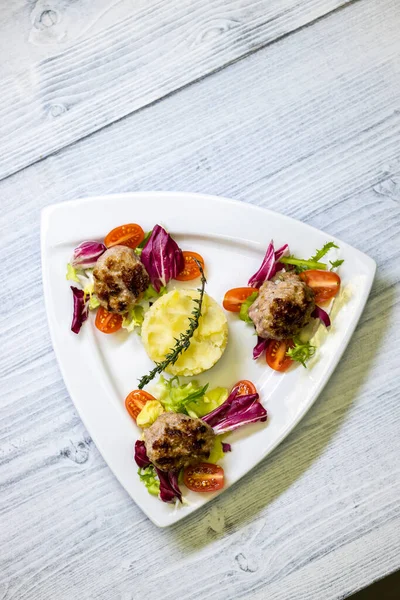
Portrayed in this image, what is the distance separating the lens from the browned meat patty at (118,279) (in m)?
3.43

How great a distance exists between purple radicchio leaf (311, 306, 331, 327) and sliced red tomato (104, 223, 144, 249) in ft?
3.49

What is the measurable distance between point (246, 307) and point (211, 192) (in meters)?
0.74

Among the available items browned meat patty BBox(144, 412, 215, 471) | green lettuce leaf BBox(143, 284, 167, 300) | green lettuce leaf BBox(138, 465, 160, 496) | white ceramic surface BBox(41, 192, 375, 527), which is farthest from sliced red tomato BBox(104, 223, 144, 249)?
green lettuce leaf BBox(138, 465, 160, 496)

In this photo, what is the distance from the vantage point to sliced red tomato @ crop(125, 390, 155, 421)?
141 inches

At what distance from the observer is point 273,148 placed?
12.3ft

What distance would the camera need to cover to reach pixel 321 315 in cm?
346

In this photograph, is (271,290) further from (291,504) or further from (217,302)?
(291,504)

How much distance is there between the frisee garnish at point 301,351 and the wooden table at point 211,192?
29cm

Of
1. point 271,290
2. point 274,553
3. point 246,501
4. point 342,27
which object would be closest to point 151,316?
point 271,290

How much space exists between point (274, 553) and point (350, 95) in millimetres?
2730

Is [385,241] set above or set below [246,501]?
above

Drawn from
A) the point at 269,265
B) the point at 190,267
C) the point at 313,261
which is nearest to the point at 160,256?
the point at 190,267

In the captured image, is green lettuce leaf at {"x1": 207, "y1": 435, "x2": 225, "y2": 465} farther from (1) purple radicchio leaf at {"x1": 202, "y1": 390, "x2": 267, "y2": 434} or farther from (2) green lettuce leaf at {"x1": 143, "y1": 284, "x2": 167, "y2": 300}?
(2) green lettuce leaf at {"x1": 143, "y1": 284, "x2": 167, "y2": 300}

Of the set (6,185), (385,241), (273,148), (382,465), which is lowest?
(382,465)
